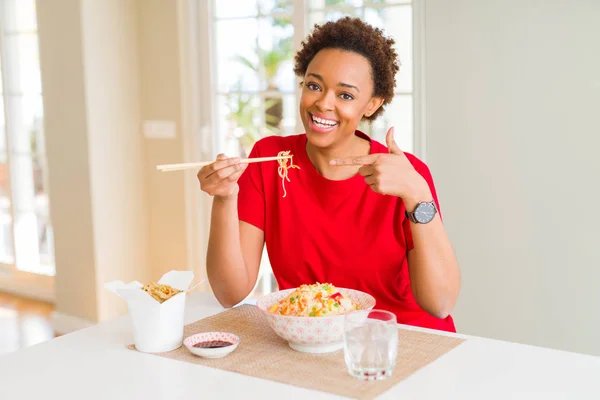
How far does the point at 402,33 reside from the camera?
3.30 metres

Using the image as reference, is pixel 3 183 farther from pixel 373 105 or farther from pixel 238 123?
pixel 373 105

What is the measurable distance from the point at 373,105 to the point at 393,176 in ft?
1.50

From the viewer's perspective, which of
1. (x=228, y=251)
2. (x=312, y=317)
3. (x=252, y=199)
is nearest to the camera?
(x=312, y=317)

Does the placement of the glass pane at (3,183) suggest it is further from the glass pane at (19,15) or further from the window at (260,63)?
the window at (260,63)

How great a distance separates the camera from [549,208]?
117 inches

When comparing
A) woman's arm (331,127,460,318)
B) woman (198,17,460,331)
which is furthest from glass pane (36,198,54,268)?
woman's arm (331,127,460,318)

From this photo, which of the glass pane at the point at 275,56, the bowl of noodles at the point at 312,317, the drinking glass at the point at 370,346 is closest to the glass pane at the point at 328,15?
the glass pane at the point at 275,56

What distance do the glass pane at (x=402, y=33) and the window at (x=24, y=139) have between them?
2.38 metres

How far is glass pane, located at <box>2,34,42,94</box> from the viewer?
4.70 metres

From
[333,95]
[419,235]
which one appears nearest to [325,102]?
[333,95]

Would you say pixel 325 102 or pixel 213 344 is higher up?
pixel 325 102

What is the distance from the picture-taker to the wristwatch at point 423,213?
1801 mm

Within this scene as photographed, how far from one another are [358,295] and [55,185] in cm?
285

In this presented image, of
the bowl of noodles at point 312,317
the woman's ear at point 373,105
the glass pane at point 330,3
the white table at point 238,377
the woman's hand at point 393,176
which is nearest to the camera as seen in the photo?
the white table at point 238,377
